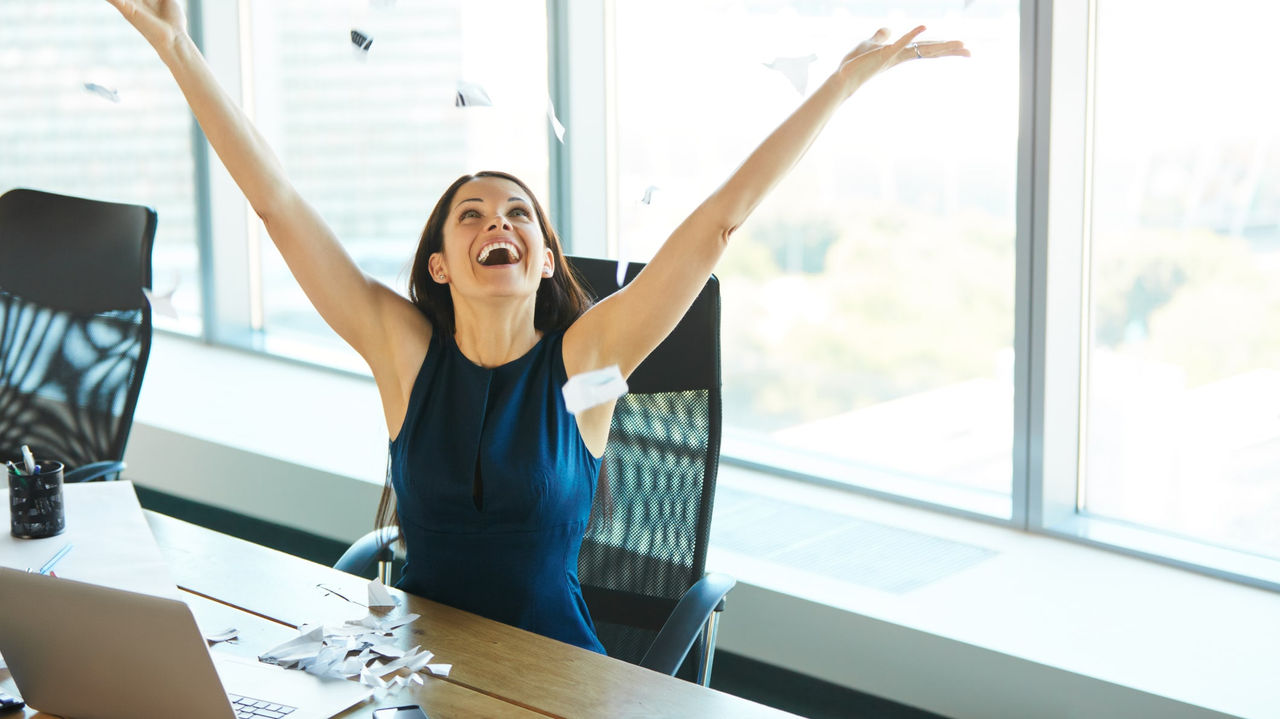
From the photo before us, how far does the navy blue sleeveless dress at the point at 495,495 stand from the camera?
1778 mm

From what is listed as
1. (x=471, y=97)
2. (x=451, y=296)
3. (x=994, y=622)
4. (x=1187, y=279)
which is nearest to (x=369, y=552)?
(x=451, y=296)

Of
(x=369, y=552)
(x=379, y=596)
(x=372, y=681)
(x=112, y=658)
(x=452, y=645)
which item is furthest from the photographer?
(x=369, y=552)

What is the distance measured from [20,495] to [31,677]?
0.53m

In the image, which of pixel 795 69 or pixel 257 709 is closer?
pixel 257 709

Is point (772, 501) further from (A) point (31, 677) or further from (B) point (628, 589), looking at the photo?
(A) point (31, 677)

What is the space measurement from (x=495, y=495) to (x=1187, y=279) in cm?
181

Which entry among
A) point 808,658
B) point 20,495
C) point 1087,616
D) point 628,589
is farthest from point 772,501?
point 20,495

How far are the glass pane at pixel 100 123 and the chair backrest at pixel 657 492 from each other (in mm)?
3601

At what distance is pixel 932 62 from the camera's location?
307 cm

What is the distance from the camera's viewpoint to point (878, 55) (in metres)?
1.81

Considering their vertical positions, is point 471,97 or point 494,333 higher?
point 471,97

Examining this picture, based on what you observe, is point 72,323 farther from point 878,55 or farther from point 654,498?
point 878,55

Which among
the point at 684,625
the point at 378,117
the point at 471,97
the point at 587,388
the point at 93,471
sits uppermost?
the point at 378,117

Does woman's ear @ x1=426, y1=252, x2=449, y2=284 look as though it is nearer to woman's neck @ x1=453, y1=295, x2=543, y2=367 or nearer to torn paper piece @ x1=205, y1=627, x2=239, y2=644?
woman's neck @ x1=453, y1=295, x2=543, y2=367
